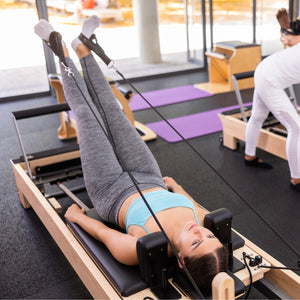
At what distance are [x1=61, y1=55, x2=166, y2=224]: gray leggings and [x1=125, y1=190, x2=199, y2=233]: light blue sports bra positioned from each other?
0.11 metres

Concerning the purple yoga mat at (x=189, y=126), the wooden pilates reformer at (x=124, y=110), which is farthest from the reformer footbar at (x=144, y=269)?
the purple yoga mat at (x=189, y=126)

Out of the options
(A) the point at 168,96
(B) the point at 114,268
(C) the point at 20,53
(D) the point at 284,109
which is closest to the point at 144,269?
(B) the point at 114,268

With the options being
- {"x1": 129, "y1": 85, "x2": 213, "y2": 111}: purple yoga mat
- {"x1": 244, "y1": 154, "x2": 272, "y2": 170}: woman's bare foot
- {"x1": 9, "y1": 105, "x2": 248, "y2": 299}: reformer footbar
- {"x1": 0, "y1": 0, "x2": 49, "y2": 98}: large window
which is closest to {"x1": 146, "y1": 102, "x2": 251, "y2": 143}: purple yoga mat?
{"x1": 129, "y1": 85, "x2": 213, "y2": 111}: purple yoga mat

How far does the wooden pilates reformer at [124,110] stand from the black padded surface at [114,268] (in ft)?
7.03

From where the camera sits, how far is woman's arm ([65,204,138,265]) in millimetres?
1619

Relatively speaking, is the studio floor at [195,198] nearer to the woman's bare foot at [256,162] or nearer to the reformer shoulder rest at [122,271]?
the woman's bare foot at [256,162]

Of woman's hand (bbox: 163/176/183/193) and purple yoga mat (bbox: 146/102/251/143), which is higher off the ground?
woman's hand (bbox: 163/176/183/193)

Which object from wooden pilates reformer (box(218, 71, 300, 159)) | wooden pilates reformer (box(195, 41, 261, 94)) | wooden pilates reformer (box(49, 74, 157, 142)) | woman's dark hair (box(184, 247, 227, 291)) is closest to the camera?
woman's dark hair (box(184, 247, 227, 291))

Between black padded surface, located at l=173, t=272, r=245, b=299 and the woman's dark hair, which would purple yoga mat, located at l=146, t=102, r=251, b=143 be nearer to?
black padded surface, located at l=173, t=272, r=245, b=299

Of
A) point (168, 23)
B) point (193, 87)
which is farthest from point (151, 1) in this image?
point (193, 87)

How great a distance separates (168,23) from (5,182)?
433 centimetres

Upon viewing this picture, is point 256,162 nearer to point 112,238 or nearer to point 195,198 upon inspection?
point 195,198

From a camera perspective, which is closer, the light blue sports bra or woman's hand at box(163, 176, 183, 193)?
the light blue sports bra

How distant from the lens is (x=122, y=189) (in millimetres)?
2006
